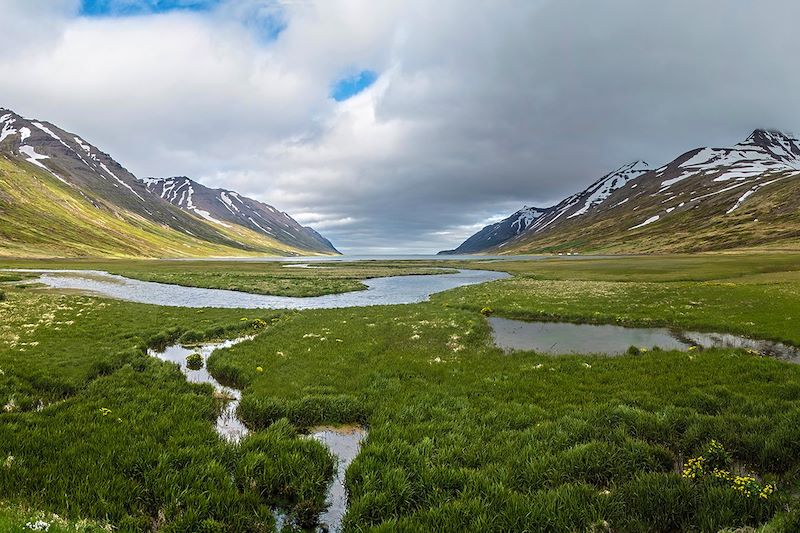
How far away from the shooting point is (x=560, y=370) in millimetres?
21094

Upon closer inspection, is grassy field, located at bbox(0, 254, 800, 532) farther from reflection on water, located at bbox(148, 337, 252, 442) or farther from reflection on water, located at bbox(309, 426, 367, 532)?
reflection on water, located at bbox(148, 337, 252, 442)

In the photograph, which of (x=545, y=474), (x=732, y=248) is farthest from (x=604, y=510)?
(x=732, y=248)

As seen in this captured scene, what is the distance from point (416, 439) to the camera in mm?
13414

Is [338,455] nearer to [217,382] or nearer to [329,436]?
[329,436]

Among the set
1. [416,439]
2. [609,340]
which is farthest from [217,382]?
[609,340]

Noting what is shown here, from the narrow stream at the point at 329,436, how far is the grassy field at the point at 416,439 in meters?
0.38

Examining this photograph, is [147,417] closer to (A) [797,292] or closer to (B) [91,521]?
(B) [91,521]

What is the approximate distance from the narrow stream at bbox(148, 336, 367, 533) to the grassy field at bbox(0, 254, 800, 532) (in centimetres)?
38

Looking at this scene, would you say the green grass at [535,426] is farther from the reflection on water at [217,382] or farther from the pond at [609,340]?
the pond at [609,340]

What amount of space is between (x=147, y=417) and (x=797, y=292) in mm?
60705

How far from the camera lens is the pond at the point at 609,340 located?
85.8 ft

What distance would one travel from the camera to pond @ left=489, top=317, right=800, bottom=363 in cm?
2614

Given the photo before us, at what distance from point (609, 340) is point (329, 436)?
77.6ft

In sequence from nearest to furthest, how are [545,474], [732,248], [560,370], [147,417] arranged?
[545,474]
[147,417]
[560,370]
[732,248]
